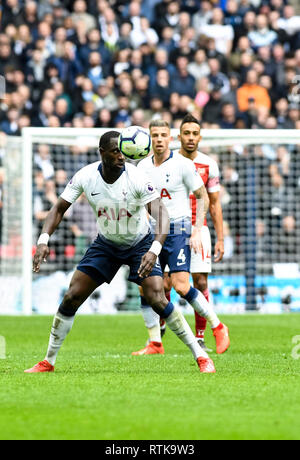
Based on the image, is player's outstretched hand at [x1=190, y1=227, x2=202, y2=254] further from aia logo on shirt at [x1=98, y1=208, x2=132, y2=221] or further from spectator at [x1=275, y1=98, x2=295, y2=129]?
spectator at [x1=275, y1=98, x2=295, y2=129]

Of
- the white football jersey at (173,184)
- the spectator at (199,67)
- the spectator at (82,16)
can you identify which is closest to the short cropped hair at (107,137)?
the white football jersey at (173,184)

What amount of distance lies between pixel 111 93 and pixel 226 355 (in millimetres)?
11470

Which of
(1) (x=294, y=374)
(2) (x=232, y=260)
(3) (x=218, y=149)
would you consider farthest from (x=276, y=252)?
(1) (x=294, y=374)

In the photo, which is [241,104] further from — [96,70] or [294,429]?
[294,429]

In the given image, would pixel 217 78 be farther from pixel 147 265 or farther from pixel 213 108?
pixel 147 265

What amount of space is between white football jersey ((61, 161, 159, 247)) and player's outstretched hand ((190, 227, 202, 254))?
1.71 meters

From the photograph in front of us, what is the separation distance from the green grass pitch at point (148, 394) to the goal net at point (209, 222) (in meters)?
5.94

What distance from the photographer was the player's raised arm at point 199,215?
35.2ft

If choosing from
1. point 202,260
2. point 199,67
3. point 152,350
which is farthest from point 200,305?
point 199,67

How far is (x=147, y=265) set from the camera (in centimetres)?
823

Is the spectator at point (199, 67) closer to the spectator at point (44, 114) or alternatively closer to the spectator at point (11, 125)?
the spectator at point (44, 114)

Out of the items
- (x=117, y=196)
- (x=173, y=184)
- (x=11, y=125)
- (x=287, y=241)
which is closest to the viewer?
(x=117, y=196)

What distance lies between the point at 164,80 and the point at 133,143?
43.7 feet

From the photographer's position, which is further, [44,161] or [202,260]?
[44,161]
